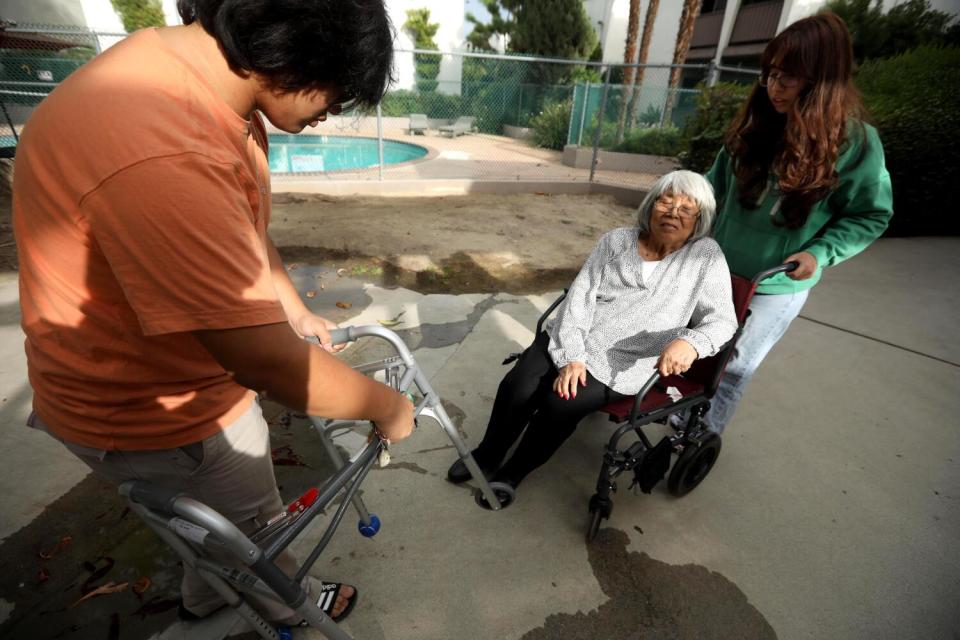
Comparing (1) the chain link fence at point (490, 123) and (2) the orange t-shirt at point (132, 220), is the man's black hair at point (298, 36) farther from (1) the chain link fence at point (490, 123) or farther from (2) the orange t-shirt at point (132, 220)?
(1) the chain link fence at point (490, 123)

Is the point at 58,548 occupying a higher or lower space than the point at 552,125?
lower

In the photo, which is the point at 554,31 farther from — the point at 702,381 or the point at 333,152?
the point at 702,381

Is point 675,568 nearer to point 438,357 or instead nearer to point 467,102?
point 438,357

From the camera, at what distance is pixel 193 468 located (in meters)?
1.05

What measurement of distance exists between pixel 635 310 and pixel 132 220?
1829 mm

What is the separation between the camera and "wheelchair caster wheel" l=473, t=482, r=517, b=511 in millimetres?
2055

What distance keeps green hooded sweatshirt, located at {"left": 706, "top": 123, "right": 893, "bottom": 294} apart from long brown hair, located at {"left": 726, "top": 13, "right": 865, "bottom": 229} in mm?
50

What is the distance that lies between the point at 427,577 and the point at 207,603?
757mm

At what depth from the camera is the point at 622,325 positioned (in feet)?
6.63

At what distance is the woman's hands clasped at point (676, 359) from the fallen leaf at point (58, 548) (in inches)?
96.8

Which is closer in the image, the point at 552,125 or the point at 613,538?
the point at 613,538

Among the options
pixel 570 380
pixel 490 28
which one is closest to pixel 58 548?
pixel 570 380

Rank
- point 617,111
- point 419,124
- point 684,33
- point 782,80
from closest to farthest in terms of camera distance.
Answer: point 782,80 < point 684,33 < point 617,111 < point 419,124

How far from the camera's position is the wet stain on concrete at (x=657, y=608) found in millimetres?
1627
